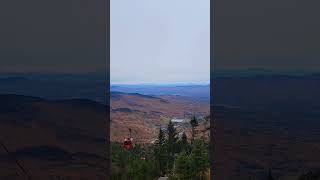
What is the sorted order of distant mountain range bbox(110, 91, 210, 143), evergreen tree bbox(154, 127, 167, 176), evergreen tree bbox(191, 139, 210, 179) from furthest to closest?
distant mountain range bbox(110, 91, 210, 143), evergreen tree bbox(154, 127, 167, 176), evergreen tree bbox(191, 139, 210, 179)

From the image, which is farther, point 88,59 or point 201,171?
point 201,171

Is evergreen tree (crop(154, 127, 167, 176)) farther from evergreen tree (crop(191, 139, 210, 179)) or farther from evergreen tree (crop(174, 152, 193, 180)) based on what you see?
evergreen tree (crop(191, 139, 210, 179))

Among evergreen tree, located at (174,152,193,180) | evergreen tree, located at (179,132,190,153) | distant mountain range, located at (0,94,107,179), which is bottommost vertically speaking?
evergreen tree, located at (174,152,193,180)

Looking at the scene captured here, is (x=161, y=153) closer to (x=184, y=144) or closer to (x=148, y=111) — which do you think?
(x=184, y=144)

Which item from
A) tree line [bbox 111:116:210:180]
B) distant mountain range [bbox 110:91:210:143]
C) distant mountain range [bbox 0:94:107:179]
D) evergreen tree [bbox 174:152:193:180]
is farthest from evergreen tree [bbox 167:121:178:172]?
distant mountain range [bbox 0:94:107:179]

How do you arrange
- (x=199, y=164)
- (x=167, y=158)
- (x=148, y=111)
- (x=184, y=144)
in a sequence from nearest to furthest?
(x=199, y=164) < (x=167, y=158) < (x=184, y=144) < (x=148, y=111)

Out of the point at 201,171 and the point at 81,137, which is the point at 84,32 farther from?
the point at 201,171

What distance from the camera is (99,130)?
3693 millimetres

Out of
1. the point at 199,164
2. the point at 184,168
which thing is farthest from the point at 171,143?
the point at 199,164

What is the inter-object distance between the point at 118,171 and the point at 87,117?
203 cm

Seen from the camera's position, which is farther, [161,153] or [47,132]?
[161,153]

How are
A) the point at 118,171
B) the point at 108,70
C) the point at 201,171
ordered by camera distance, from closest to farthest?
1. the point at 108,70
2. the point at 201,171
3. the point at 118,171

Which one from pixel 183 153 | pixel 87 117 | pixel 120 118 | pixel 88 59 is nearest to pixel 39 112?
pixel 87 117

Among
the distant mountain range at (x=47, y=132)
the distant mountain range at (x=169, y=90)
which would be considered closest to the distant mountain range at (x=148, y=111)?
the distant mountain range at (x=169, y=90)
